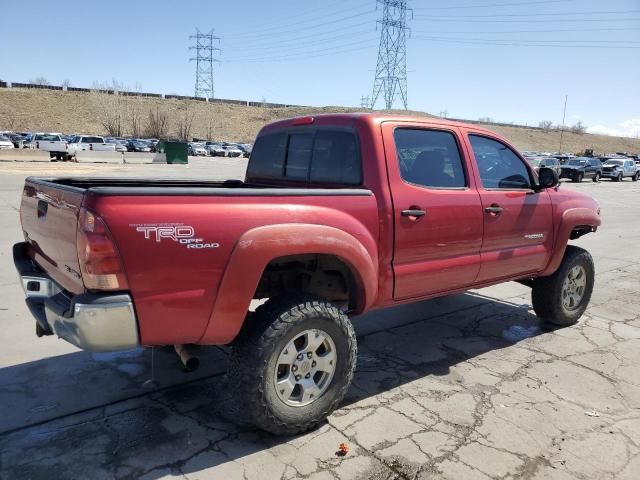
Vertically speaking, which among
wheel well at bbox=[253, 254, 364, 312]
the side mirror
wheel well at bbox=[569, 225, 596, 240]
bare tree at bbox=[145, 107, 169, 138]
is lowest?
wheel well at bbox=[253, 254, 364, 312]

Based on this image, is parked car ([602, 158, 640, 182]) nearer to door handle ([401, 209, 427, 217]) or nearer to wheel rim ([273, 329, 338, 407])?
door handle ([401, 209, 427, 217])

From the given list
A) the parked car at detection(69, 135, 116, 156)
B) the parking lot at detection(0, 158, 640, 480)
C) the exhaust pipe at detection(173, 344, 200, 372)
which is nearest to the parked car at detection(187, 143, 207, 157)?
the parked car at detection(69, 135, 116, 156)

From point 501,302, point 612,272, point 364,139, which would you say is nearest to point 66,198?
point 364,139

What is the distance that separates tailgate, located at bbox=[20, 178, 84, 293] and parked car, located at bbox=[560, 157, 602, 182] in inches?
1384

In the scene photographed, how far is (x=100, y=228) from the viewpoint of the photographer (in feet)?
8.01

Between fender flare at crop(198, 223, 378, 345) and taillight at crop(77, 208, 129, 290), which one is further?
fender flare at crop(198, 223, 378, 345)

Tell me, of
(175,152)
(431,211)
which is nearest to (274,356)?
(431,211)

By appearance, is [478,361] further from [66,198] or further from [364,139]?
[66,198]

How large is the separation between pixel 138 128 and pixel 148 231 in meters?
86.6

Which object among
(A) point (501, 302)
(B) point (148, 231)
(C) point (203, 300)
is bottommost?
(A) point (501, 302)

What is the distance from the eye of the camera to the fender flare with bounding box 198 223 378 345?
2.78m

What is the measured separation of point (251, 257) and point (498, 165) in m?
2.79

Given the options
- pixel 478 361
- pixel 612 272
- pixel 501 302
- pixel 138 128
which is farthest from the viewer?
pixel 138 128

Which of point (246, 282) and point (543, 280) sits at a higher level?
point (246, 282)
